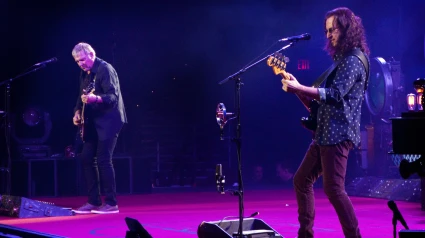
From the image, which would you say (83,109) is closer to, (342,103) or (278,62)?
(278,62)

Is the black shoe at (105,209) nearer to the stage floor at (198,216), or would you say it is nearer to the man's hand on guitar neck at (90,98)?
the stage floor at (198,216)

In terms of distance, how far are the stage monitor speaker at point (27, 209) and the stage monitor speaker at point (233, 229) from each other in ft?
10.9

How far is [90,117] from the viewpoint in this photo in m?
8.90

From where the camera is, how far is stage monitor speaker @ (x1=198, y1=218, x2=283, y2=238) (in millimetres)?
5539

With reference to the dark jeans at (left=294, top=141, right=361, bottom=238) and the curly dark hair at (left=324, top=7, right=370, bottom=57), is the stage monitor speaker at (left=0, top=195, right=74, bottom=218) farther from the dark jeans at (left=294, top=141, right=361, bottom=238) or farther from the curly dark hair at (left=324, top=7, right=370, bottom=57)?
the curly dark hair at (left=324, top=7, right=370, bottom=57)

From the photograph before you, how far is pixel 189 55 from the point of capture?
13.6 meters

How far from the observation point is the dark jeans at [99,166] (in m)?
8.85

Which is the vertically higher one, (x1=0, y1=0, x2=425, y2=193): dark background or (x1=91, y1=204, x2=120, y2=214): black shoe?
(x1=0, y1=0, x2=425, y2=193): dark background

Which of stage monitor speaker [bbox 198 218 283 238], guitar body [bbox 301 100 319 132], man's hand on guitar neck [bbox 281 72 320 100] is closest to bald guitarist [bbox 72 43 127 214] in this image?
stage monitor speaker [bbox 198 218 283 238]

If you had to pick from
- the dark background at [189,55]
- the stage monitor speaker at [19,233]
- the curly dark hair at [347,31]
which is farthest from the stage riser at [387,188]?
the stage monitor speaker at [19,233]

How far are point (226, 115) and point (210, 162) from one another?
737 centimetres

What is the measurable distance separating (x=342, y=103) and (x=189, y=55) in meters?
8.31

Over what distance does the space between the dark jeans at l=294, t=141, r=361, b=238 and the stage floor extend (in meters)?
1.05

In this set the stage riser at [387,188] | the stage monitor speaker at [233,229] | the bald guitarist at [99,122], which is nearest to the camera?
the stage monitor speaker at [233,229]
